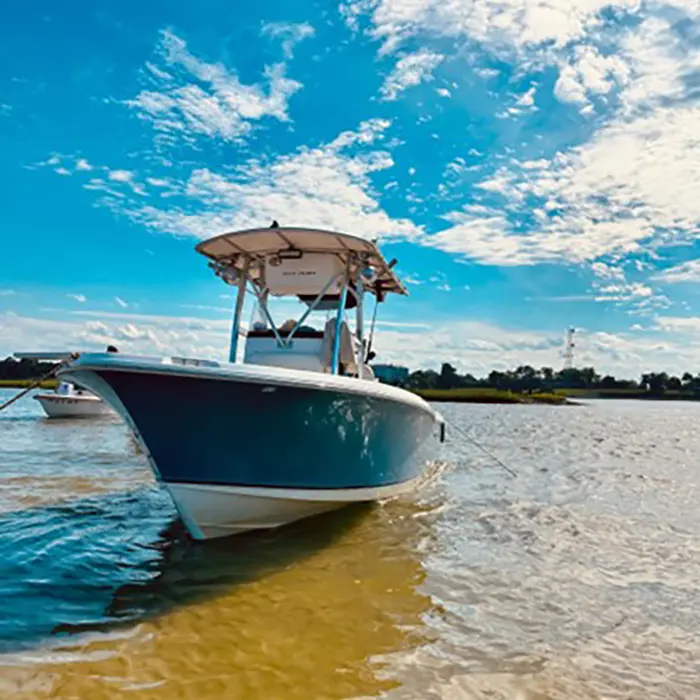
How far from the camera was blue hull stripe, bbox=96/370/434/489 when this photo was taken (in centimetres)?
560

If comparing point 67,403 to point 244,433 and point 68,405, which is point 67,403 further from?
point 244,433

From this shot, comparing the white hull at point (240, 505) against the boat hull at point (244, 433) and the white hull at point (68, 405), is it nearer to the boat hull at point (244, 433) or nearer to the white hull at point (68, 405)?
the boat hull at point (244, 433)

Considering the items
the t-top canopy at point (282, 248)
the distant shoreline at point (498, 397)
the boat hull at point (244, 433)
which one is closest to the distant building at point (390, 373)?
the t-top canopy at point (282, 248)

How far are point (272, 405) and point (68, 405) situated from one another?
22780 mm

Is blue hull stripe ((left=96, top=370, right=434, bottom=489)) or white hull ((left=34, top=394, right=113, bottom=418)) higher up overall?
blue hull stripe ((left=96, top=370, right=434, bottom=489))

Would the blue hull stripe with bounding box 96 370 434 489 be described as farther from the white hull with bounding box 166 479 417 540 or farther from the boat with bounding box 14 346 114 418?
the boat with bounding box 14 346 114 418

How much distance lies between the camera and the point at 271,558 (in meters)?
6.31

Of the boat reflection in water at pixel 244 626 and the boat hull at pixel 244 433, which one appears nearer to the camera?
the boat reflection in water at pixel 244 626

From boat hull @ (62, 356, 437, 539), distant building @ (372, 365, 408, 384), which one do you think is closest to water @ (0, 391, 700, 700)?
boat hull @ (62, 356, 437, 539)

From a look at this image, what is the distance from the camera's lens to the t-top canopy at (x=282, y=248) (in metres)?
8.14

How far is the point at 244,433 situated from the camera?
5910 mm

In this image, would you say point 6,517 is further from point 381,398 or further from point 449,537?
point 449,537

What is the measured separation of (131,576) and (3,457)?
9515mm

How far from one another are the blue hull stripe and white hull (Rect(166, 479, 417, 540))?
9 cm
